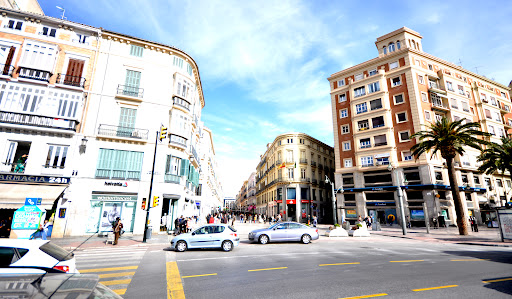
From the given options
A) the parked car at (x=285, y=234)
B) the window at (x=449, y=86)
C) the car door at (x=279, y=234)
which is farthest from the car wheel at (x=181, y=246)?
the window at (x=449, y=86)

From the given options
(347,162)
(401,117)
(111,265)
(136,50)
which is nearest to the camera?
(111,265)

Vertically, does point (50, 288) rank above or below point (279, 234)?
above

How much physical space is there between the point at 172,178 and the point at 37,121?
39.3 feet

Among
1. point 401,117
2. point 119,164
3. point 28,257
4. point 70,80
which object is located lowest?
point 28,257

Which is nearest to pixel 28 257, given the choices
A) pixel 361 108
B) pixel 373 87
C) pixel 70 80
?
pixel 70 80

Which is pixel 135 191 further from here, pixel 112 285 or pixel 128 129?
pixel 112 285

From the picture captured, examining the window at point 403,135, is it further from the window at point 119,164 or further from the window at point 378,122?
the window at point 119,164

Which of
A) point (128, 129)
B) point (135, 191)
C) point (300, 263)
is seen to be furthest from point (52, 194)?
point (300, 263)

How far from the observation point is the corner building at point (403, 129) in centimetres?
3328

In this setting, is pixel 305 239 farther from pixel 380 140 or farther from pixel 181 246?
pixel 380 140

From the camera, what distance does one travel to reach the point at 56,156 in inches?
792

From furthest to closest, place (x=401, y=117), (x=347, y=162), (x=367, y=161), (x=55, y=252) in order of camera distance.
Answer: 1. (x=347, y=162)
2. (x=367, y=161)
3. (x=401, y=117)
4. (x=55, y=252)

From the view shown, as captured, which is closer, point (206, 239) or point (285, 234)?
point (206, 239)

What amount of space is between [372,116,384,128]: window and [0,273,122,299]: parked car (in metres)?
40.4
